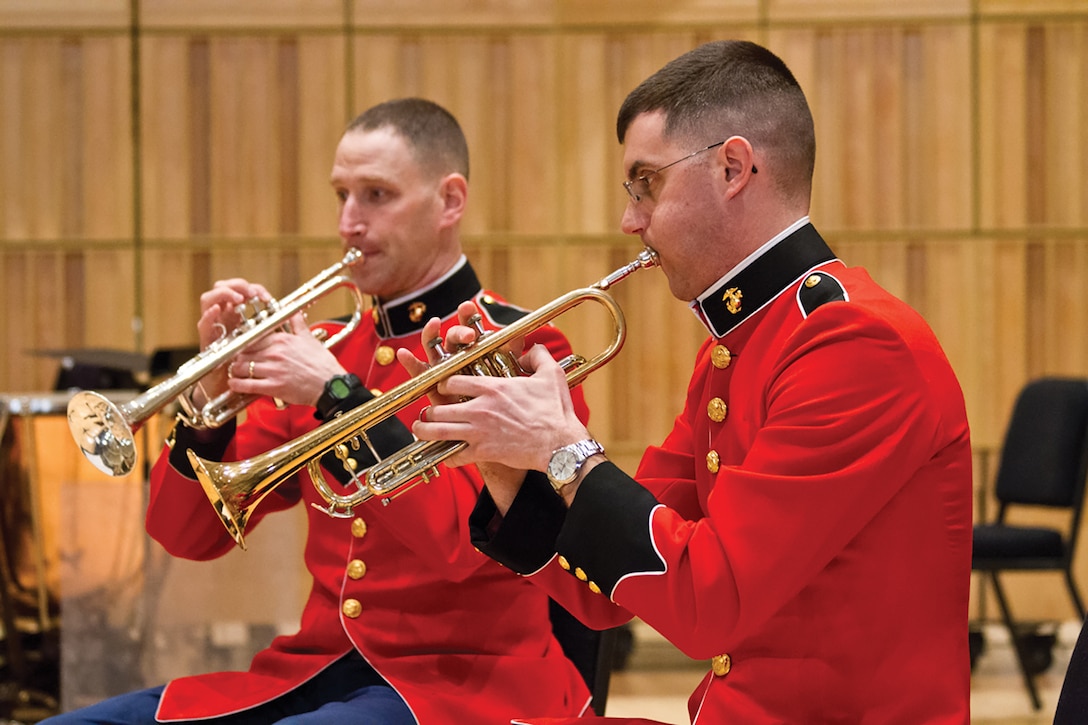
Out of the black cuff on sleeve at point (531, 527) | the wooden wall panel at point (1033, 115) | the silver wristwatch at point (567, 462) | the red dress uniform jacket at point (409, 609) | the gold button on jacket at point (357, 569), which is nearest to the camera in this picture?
the silver wristwatch at point (567, 462)

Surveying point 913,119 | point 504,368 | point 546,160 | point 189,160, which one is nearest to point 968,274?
point 913,119

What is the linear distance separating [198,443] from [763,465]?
1168mm

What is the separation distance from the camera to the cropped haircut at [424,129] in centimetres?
235

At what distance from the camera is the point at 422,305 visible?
2.29 m

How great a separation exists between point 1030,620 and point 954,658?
4.51 meters

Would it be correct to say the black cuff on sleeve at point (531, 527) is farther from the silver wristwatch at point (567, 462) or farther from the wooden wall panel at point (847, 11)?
the wooden wall panel at point (847, 11)

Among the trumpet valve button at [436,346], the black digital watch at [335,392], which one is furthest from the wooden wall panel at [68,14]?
the trumpet valve button at [436,346]

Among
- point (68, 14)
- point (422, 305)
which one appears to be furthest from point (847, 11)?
point (422, 305)

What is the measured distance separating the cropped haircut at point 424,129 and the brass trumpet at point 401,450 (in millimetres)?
740

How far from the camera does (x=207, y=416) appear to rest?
211cm

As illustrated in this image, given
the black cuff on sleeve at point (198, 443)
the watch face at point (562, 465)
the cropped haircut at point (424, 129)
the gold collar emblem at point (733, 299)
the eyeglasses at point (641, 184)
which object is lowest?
the black cuff on sleeve at point (198, 443)

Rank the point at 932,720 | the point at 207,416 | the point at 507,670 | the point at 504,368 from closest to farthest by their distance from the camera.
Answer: the point at 932,720 < the point at 504,368 < the point at 507,670 < the point at 207,416

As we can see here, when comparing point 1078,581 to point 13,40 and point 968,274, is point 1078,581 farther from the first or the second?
point 13,40

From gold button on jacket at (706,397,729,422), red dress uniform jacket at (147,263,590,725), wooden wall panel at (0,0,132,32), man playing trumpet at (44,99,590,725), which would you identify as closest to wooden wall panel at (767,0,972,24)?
wooden wall panel at (0,0,132,32)
